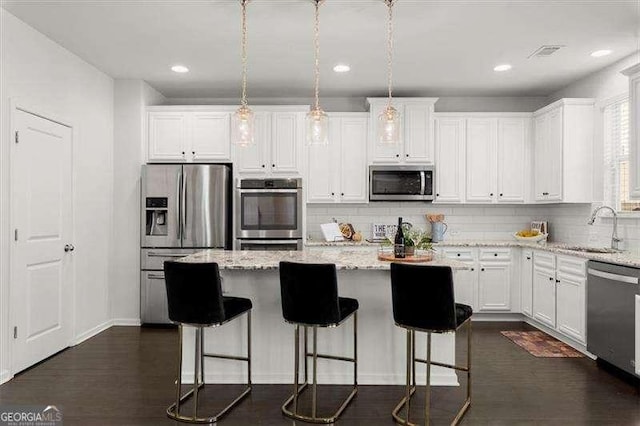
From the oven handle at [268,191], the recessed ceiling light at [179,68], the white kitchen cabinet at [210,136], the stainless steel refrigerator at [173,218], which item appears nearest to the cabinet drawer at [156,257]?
the stainless steel refrigerator at [173,218]

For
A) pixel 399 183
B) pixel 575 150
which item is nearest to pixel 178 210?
pixel 399 183

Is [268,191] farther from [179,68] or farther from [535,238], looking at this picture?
[535,238]

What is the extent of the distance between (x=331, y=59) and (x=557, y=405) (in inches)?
139

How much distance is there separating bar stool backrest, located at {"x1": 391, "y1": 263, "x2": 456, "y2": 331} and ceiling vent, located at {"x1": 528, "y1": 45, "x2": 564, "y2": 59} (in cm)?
283

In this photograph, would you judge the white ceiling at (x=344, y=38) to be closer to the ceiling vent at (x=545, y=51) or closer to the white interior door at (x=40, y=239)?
the ceiling vent at (x=545, y=51)

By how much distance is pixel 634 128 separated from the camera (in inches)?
152

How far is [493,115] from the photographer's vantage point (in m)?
5.73

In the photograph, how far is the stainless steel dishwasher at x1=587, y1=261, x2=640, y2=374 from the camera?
347cm

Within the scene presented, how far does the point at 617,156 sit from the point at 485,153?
142 centimetres

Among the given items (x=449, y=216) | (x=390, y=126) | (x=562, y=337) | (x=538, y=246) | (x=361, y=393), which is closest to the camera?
(x=390, y=126)

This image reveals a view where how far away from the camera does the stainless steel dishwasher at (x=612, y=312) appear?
137 inches

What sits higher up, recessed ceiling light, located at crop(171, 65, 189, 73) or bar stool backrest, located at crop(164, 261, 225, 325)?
recessed ceiling light, located at crop(171, 65, 189, 73)

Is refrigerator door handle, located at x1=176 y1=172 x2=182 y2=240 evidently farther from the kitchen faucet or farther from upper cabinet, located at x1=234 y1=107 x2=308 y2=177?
the kitchen faucet

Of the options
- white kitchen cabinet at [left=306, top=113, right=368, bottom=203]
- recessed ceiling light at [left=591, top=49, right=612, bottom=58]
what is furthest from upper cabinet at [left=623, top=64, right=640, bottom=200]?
white kitchen cabinet at [left=306, top=113, right=368, bottom=203]
